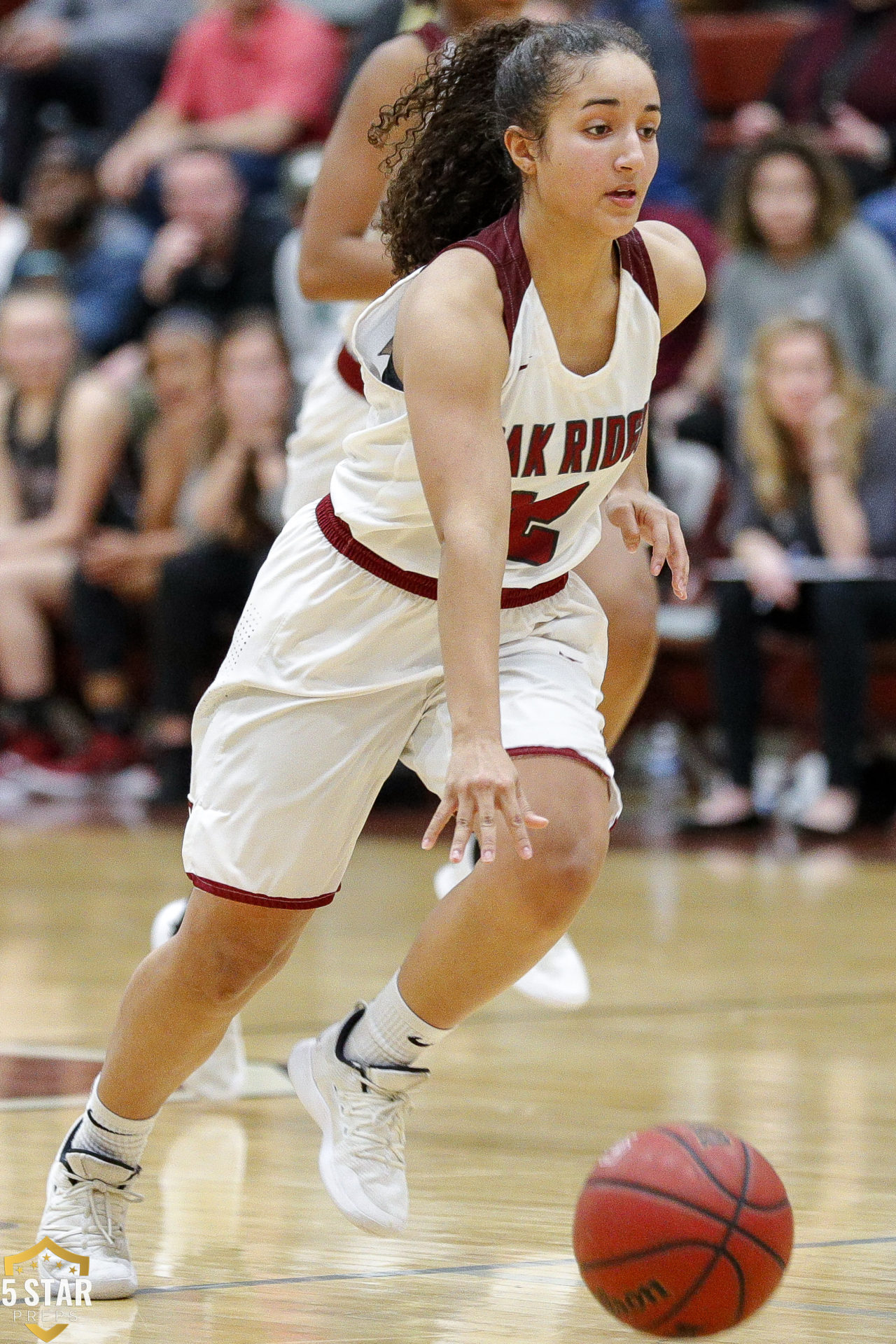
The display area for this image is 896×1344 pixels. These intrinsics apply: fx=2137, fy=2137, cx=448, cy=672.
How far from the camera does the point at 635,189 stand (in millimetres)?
2539

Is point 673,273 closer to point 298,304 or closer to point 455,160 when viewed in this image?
point 455,160

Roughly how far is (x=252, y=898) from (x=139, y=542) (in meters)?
6.48

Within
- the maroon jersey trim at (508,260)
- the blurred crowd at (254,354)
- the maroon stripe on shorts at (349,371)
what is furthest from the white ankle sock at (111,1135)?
the blurred crowd at (254,354)

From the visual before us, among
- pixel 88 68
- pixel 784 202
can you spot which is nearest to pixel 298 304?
pixel 784 202

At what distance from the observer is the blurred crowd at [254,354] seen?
7.46m

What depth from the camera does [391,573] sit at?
2.74 meters

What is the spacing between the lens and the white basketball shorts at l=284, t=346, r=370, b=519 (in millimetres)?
3773

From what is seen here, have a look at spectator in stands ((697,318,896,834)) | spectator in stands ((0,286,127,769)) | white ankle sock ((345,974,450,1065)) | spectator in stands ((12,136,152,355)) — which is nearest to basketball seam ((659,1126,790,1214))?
white ankle sock ((345,974,450,1065))

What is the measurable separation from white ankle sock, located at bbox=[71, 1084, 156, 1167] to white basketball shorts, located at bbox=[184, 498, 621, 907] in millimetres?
317

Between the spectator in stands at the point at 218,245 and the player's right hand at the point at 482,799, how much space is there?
24.0ft

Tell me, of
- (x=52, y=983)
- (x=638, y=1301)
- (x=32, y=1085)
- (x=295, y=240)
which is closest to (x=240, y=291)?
(x=295, y=240)

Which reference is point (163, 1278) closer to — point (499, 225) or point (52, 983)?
point (499, 225)

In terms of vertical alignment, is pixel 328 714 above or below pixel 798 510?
above

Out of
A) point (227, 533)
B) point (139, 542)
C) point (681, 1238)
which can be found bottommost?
point (139, 542)
